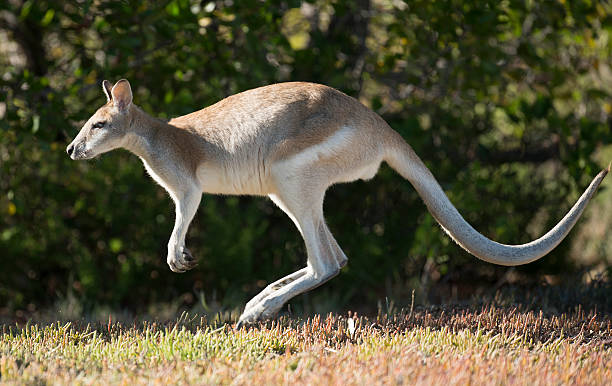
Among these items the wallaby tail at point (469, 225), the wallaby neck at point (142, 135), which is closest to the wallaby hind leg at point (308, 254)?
the wallaby tail at point (469, 225)

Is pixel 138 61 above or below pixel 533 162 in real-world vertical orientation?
above

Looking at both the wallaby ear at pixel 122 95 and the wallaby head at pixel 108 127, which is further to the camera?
the wallaby ear at pixel 122 95

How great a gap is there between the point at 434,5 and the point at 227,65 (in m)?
1.72

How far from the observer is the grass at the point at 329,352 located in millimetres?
3293

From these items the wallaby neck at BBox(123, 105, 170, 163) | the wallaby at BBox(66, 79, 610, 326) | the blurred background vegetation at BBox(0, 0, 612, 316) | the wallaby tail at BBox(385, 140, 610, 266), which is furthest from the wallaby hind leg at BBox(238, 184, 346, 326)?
the blurred background vegetation at BBox(0, 0, 612, 316)

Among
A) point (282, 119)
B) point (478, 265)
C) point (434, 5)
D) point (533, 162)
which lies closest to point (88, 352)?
point (282, 119)

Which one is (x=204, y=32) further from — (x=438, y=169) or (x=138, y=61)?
(x=438, y=169)

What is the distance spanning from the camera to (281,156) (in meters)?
4.52

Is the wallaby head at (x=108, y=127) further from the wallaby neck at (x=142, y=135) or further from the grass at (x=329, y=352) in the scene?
the grass at (x=329, y=352)

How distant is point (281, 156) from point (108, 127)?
1.01 m

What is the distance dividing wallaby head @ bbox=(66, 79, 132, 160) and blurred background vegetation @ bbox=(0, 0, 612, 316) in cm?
150

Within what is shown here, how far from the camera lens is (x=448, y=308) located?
17.1 feet

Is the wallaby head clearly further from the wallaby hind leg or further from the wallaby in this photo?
the wallaby hind leg

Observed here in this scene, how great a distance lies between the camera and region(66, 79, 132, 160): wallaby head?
4.41 metres
